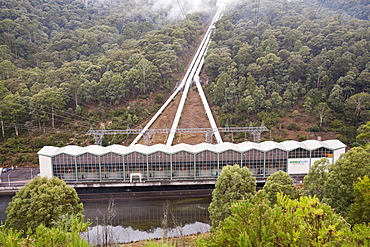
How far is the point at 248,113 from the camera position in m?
29.6

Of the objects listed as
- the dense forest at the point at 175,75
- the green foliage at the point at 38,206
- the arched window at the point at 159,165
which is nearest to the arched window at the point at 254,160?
the arched window at the point at 159,165

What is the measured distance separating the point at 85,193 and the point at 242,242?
1692cm

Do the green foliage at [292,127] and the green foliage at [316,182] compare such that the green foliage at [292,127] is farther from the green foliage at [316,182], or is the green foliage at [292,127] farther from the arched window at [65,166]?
the arched window at [65,166]

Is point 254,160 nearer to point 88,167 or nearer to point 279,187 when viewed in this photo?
point 279,187

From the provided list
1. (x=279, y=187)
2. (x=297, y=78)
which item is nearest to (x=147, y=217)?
(x=279, y=187)

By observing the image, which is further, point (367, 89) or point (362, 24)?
point (362, 24)

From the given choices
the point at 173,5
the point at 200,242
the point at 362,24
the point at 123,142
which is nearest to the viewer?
the point at 200,242

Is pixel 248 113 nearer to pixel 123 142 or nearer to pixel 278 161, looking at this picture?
pixel 278 161

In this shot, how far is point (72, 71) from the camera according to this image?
3484cm

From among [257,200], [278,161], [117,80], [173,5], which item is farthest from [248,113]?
[173,5]

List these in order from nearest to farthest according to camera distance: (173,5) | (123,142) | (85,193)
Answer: (85,193)
(123,142)
(173,5)

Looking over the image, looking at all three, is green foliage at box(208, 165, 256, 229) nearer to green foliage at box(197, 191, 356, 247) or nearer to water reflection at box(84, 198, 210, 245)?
water reflection at box(84, 198, 210, 245)

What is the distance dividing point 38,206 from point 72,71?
2559 cm

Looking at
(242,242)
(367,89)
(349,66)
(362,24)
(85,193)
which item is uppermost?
(362,24)
